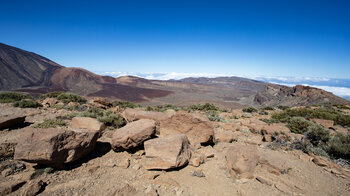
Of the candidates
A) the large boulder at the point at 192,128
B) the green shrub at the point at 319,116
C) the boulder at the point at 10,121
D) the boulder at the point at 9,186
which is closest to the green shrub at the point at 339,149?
the large boulder at the point at 192,128

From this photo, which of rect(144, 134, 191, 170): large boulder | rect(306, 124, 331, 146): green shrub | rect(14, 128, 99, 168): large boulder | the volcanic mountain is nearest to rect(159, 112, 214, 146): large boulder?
rect(144, 134, 191, 170): large boulder

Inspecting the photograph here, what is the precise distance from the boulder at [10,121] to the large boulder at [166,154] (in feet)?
14.8

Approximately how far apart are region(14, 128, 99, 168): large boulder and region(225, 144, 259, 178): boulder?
3.33 meters

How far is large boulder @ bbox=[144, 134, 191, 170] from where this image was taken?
3.42 metres

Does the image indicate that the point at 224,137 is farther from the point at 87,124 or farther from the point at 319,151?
the point at 87,124

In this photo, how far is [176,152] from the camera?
3.50m

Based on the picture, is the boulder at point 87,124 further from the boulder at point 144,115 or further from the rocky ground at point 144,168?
the boulder at point 144,115

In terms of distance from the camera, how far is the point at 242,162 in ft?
11.8

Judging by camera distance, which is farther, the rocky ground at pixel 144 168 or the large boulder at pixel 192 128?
the large boulder at pixel 192 128

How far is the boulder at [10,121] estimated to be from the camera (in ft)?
15.9

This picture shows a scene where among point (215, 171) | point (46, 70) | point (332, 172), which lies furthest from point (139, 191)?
point (46, 70)

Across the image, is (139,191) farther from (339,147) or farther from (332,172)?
(339,147)

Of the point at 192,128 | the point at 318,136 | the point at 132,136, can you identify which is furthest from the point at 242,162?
the point at 318,136

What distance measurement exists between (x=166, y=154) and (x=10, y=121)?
5.14 meters
